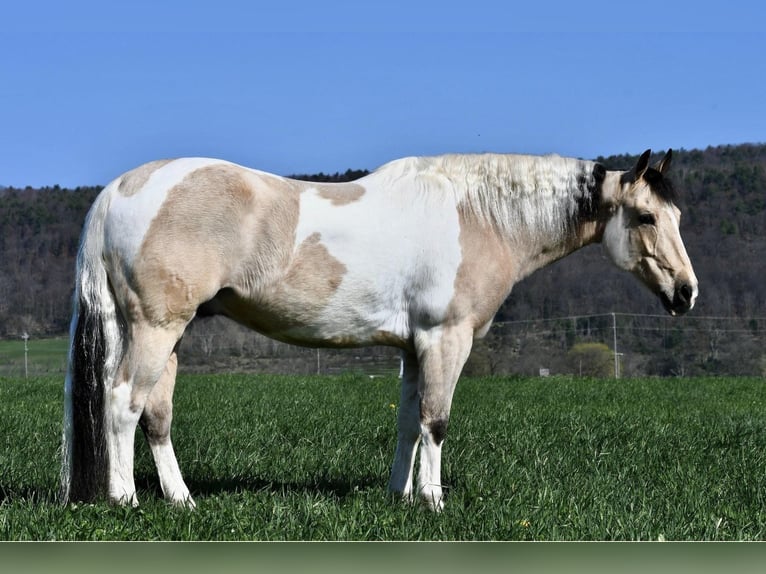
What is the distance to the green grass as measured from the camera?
12.1 ft

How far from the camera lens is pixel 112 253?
13.5ft

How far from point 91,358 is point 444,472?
2274 millimetres

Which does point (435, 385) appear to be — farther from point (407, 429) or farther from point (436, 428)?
point (407, 429)

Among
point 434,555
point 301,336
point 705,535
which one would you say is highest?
point 301,336

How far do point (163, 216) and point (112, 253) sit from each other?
32 cm

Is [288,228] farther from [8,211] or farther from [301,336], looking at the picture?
[8,211]

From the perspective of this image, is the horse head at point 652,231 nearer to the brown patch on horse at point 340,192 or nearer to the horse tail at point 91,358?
the brown patch on horse at point 340,192

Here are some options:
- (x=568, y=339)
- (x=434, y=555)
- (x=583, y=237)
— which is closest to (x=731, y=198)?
(x=568, y=339)

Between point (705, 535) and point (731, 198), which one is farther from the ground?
point (731, 198)

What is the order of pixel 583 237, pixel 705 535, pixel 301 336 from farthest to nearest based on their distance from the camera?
pixel 583 237
pixel 301 336
pixel 705 535

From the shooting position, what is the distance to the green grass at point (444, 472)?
3.68 m

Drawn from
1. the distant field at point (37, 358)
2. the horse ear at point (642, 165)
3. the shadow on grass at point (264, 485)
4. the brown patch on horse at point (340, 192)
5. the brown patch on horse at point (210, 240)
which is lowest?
the shadow on grass at point (264, 485)

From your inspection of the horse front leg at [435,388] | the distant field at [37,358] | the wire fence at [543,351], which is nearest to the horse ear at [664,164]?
the horse front leg at [435,388]

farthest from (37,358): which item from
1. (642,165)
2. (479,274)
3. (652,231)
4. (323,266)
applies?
(642,165)
